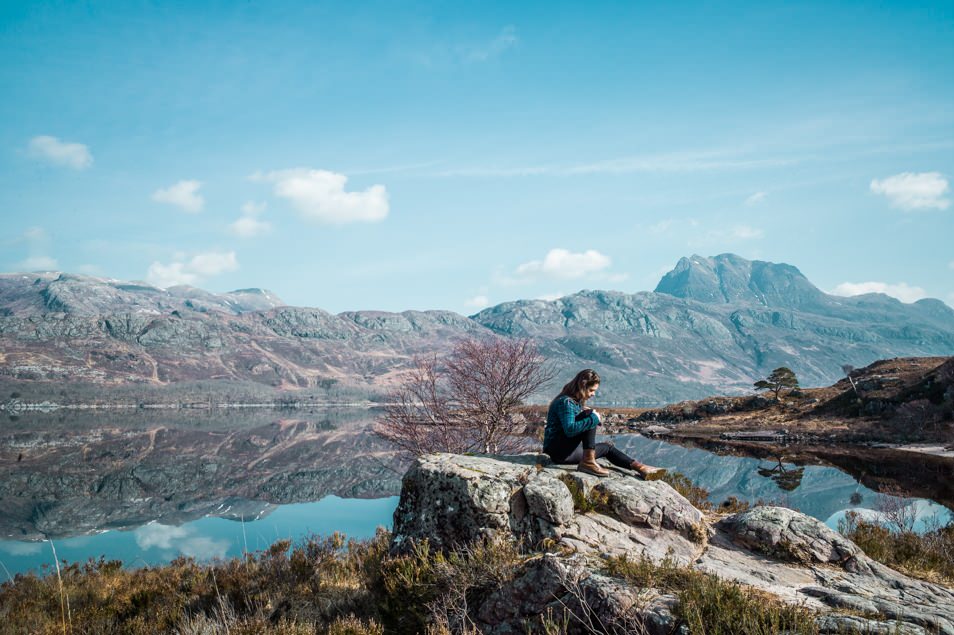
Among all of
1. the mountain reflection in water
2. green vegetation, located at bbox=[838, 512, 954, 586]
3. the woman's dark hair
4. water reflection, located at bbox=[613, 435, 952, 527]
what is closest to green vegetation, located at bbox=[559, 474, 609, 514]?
the woman's dark hair

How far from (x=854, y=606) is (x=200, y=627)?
26.1 feet

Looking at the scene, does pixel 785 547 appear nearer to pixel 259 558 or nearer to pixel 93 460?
pixel 259 558

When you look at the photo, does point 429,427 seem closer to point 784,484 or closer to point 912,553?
point 912,553

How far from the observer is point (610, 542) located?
7.25 meters

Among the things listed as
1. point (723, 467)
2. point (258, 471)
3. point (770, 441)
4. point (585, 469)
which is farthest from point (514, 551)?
point (770, 441)

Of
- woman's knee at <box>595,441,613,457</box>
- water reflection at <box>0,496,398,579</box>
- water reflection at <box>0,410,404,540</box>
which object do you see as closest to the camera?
woman's knee at <box>595,441,613,457</box>

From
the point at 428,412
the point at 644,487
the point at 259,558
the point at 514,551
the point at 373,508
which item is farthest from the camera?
the point at 373,508

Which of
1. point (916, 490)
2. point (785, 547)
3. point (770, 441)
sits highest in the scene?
point (785, 547)

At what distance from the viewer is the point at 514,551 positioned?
23.1 feet

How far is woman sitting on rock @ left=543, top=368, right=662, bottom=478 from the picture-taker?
28.0 ft

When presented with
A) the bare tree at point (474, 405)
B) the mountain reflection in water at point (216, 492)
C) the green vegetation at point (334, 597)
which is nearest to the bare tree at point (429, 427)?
the bare tree at point (474, 405)

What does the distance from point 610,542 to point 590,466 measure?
1.48 metres

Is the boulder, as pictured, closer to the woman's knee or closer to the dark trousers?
the woman's knee

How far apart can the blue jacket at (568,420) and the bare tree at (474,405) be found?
1235 cm
